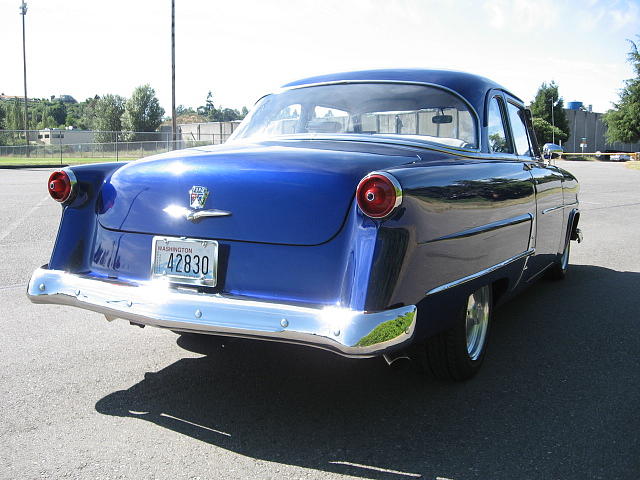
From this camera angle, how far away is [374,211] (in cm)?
276

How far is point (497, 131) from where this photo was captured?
176 inches

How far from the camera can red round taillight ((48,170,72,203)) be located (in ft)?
11.5

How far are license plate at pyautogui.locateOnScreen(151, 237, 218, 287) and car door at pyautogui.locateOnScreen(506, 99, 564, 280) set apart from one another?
7.97 ft

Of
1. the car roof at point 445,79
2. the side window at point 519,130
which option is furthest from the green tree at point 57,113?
the car roof at point 445,79

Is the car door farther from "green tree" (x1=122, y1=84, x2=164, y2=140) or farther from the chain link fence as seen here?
"green tree" (x1=122, y1=84, x2=164, y2=140)

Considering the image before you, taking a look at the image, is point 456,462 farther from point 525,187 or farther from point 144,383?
point 525,187

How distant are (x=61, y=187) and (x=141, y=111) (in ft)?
277

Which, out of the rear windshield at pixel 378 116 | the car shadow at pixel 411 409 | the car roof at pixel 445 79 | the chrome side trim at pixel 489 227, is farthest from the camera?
the car roof at pixel 445 79

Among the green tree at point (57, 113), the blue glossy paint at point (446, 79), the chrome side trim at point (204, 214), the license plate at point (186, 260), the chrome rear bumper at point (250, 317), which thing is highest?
the green tree at point (57, 113)

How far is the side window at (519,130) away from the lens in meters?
4.87

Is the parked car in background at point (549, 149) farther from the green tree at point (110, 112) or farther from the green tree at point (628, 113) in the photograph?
the green tree at point (110, 112)

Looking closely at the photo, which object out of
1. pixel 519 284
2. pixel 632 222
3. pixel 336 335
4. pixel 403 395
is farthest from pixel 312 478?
pixel 632 222

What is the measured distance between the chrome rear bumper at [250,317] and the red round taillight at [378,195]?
16.4 inches

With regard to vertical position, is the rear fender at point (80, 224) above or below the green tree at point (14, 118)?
below
